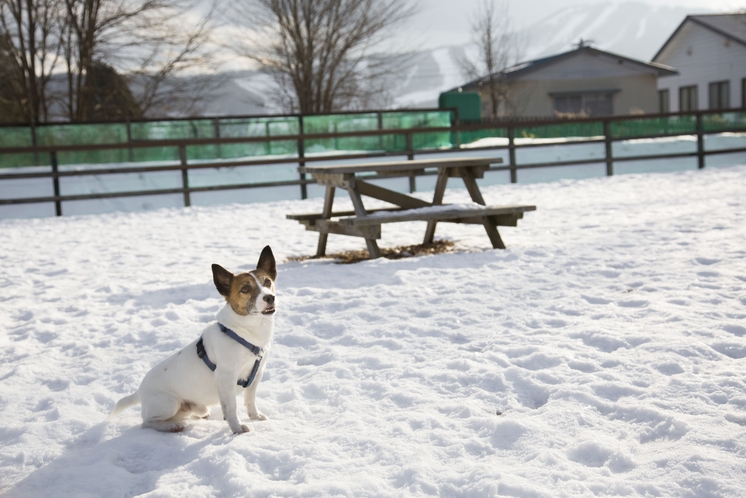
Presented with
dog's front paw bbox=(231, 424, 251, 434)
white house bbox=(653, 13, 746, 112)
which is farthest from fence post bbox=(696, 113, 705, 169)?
white house bbox=(653, 13, 746, 112)

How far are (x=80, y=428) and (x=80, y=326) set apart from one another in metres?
2.07

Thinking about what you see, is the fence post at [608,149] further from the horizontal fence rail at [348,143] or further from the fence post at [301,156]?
the fence post at [301,156]

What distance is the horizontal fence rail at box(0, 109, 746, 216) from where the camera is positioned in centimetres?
1396

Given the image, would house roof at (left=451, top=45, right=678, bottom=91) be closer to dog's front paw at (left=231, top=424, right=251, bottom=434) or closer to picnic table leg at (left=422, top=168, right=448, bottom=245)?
picnic table leg at (left=422, top=168, right=448, bottom=245)

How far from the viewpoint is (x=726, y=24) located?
32844 mm

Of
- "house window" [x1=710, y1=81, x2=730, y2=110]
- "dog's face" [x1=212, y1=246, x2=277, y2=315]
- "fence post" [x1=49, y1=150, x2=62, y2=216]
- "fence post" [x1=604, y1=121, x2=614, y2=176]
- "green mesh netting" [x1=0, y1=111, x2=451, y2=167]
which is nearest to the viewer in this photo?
"dog's face" [x1=212, y1=246, x2=277, y2=315]

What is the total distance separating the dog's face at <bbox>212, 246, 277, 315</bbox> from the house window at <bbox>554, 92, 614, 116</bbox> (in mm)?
32762

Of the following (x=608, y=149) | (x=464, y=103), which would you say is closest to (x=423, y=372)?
(x=608, y=149)

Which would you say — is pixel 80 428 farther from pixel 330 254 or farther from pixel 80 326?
pixel 330 254

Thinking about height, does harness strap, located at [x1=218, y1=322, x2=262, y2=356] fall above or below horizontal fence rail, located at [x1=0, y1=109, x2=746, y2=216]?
below

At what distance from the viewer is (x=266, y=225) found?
426 inches

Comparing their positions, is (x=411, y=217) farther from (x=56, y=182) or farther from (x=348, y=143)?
(x=348, y=143)

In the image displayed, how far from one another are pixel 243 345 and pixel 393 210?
491 centimetres

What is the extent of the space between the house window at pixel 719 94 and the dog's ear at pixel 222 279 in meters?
33.2
